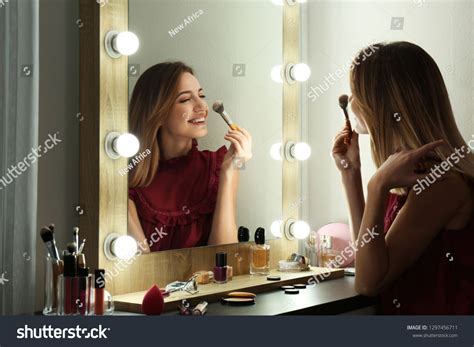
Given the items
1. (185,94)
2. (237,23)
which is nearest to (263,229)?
(185,94)

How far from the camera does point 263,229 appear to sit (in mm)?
2057

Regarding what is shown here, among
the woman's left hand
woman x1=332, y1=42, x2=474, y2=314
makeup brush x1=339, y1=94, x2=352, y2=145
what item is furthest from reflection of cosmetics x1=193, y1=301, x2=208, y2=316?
makeup brush x1=339, y1=94, x2=352, y2=145

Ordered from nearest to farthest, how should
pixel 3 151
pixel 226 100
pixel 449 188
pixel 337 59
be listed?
pixel 3 151 < pixel 449 188 < pixel 226 100 < pixel 337 59

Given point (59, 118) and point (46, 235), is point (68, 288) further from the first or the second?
point (59, 118)

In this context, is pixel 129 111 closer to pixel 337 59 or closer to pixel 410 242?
pixel 410 242

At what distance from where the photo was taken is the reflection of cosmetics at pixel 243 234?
2049mm

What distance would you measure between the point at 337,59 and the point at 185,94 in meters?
0.67

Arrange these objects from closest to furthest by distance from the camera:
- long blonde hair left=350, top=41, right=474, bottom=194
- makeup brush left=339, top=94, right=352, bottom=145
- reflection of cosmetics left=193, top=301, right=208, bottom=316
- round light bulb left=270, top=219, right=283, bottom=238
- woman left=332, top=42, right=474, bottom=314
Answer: reflection of cosmetics left=193, top=301, right=208, bottom=316 < woman left=332, top=42, right=474, bottom=314 < long blonde hair left=350, top=41, right=474, bottom=194 < makeup brush left=339, top=94, right=352, bottom=145 < round light bulb left=270, top=219, right=283, bottom=238

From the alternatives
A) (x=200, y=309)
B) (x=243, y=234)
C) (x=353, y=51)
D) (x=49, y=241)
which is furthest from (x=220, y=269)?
(x=353, y=51)

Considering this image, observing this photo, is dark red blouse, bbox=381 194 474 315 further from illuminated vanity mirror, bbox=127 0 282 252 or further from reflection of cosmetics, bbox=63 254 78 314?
reflection of cosmetics, bbox=63 254 78 314

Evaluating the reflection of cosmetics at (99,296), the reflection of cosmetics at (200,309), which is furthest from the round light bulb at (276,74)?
the reflection of cosmetics at (99,296)

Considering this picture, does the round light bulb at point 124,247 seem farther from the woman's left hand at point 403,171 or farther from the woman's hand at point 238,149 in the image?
the woman's left hand at point 403,171

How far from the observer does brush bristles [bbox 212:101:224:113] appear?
77.8 inches

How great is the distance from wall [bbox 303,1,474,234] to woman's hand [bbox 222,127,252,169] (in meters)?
0.35
